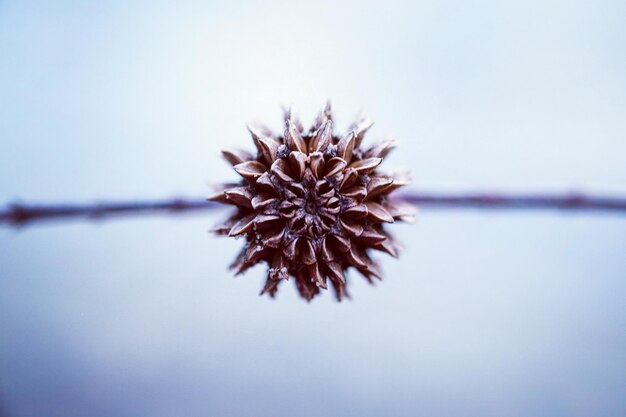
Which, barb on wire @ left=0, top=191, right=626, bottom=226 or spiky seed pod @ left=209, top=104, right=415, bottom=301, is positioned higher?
barb on wire @ left=0, top=191, right=626, bottom=226

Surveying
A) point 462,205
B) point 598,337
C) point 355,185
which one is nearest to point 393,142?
point 355,185

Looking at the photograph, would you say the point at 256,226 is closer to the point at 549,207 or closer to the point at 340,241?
the point at 340,241

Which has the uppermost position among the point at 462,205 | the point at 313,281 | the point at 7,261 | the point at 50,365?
the point at 462,205

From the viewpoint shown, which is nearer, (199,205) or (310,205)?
(310,205)

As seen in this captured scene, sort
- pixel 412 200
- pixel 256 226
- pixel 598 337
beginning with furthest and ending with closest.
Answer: pixel 598 337
pixel 412 200
pixel 256 226
